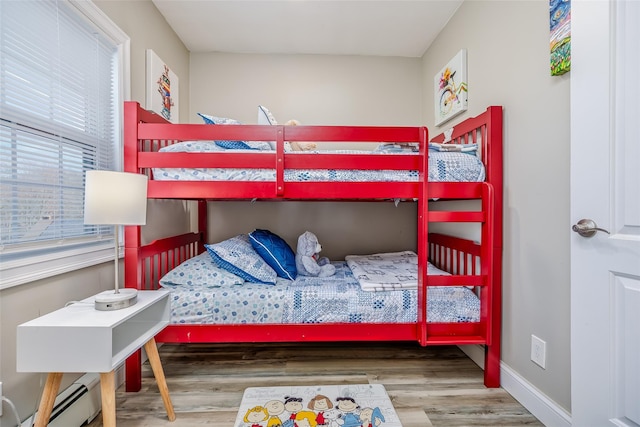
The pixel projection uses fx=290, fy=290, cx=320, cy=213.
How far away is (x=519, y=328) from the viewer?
61.6 inches

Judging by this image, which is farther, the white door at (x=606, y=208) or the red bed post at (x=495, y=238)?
the red bed post at (x=495, y=238)

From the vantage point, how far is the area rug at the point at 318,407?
4.48 feet

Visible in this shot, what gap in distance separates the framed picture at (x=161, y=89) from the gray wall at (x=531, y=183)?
2.25 m

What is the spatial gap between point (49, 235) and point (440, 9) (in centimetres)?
282

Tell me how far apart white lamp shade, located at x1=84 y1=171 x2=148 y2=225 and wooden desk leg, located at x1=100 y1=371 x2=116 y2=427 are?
0.59 m

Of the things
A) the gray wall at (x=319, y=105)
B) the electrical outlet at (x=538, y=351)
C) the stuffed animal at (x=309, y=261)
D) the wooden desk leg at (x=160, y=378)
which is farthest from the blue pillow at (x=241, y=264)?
the electrical outlet at (x=538, y=351)

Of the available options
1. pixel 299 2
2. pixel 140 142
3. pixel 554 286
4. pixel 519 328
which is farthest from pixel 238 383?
pixel 299 2

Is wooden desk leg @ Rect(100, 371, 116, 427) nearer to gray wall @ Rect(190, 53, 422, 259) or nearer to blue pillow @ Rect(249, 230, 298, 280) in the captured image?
blue pillow @ Rect(249, 230, 298, 280)

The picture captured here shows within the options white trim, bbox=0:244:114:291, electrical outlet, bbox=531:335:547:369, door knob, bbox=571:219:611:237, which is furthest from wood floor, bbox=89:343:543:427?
door knob, bbox=571:219:611:237

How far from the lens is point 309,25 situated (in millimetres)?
2357

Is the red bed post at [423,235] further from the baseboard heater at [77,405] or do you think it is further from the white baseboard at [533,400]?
the baseboard heater at [77,405]

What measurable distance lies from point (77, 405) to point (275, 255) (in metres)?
1.19

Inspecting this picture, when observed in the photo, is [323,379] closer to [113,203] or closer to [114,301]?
[114,301]

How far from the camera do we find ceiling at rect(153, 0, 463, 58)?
6.98ft
